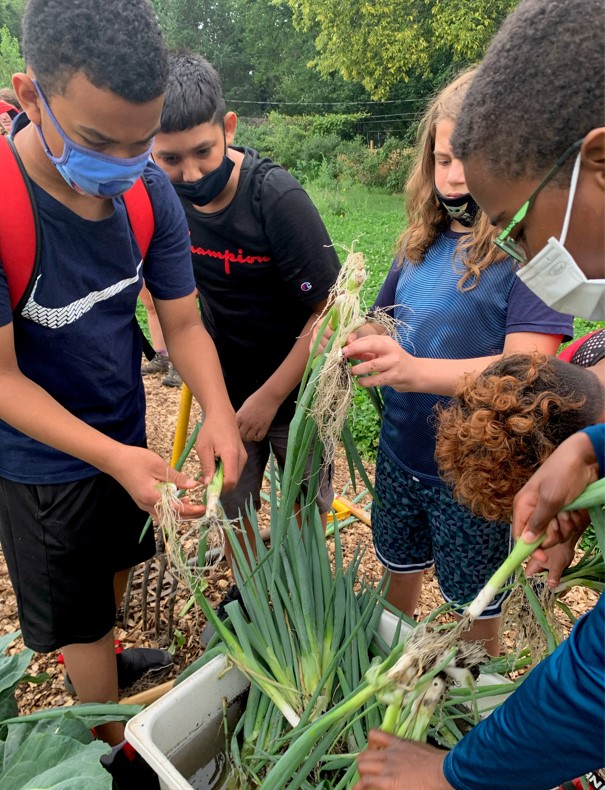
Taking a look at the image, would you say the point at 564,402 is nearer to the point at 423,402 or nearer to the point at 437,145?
the point at 423,402

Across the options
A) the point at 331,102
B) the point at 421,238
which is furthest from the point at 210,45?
the point at 421,238

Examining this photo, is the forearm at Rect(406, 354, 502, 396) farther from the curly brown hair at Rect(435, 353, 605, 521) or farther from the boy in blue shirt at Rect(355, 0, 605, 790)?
the boy in blue shirt at Rect(355, 0, 605, 790)

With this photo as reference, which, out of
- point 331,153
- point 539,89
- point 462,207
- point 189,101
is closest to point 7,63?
point 331,153

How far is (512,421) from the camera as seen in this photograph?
1102mm

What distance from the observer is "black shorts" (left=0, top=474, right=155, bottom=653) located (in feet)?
4.95

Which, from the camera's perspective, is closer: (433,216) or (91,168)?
(91,168)

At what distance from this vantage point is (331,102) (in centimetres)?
2834

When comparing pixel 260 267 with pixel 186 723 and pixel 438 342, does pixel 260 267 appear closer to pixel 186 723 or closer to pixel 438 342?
pixel 438 342

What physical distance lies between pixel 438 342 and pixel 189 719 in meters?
1.10

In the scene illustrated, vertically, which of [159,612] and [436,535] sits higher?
[436,535]

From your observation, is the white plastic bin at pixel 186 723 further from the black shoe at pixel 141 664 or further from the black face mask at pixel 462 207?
the black face mask at pixel 462 207

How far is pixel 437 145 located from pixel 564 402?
829 mm

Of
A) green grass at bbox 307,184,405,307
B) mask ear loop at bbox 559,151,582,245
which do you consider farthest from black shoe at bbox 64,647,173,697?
green grass at bbox 307,184,405,307

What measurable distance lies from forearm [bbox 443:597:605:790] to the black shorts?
106 cm
